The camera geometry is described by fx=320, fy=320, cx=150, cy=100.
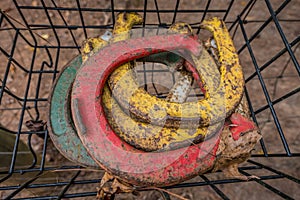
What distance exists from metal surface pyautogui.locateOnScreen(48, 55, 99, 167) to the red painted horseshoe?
117 mm

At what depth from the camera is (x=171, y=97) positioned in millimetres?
679

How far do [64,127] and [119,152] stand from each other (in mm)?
200

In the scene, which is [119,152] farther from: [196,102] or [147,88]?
[147,88]

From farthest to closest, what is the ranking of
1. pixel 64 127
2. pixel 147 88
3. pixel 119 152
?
pixel 147 88, pixel 64 127, pixel 119 152

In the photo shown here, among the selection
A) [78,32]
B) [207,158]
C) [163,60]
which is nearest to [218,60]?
[163,60]

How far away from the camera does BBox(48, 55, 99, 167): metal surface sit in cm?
69

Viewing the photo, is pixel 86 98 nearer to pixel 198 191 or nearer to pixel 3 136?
pixel 3 136

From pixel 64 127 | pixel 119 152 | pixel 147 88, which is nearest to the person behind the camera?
pixel 119 152

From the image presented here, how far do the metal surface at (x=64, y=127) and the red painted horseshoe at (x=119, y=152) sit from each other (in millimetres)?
117

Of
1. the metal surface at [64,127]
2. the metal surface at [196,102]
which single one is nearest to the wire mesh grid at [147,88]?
the metal surface at [64,127]

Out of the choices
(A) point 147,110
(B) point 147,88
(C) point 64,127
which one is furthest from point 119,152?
(B) point 147,88

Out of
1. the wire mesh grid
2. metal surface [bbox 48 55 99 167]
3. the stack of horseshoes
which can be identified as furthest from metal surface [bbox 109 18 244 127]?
the wire mesh grid

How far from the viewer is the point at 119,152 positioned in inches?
22.6

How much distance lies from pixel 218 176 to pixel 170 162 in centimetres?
58
